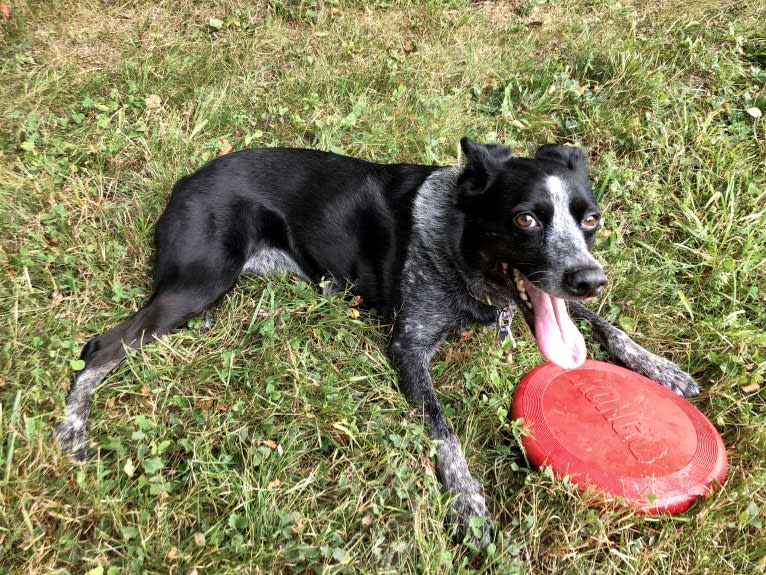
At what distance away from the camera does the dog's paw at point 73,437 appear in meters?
2.75

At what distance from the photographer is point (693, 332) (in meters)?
3.57

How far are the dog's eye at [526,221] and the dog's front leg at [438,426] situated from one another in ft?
2.72

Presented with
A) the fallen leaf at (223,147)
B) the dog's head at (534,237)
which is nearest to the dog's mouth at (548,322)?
the dog's head at (534,237)

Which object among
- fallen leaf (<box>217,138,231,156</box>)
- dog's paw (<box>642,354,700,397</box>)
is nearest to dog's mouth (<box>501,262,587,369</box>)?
dog's paw (<box>642,354,700,397</box>)

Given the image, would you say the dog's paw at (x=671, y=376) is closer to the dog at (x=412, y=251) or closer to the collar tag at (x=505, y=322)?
the dog at (x=412, y=251)

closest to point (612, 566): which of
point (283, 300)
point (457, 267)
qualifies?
point (457, 267)

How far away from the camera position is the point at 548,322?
299 cm

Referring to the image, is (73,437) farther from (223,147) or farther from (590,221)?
(590,221)

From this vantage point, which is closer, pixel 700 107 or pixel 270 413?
pixel 270 413

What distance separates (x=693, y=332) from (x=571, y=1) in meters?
3.67

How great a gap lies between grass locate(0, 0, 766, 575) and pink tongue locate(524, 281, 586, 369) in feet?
1.27

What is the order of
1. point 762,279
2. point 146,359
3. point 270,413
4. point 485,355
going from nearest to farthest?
point 270,413 < point 146,359 < point 485,355 < point 762,279

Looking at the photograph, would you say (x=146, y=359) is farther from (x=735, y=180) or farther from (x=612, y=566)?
(x=735, y=180)

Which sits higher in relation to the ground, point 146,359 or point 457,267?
point 457,267
